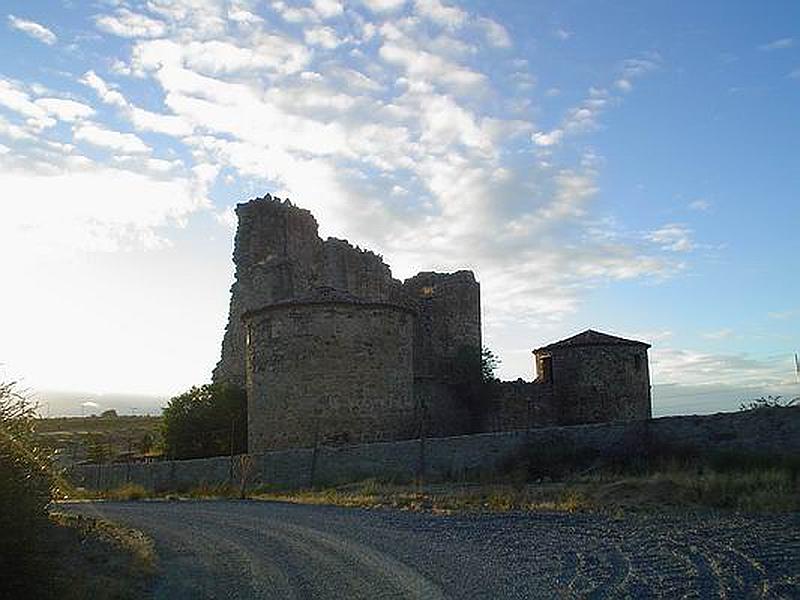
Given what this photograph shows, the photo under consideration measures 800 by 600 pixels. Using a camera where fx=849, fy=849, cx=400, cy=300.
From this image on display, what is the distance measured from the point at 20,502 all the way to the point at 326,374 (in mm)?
18888

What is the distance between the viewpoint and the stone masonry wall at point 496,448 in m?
19.4

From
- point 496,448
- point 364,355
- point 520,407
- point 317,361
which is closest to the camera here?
point 496,448

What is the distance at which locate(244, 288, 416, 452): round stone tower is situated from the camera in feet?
86.8

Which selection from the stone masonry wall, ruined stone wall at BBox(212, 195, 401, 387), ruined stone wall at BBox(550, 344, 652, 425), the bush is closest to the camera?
the bush

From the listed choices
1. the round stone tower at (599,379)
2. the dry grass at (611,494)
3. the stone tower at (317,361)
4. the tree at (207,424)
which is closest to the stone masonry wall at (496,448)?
the dry grass at (611,494)

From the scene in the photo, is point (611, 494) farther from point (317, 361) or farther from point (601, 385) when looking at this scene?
point (601, 385)

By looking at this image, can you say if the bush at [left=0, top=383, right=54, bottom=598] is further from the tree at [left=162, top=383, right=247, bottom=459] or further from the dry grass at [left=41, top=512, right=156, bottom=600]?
the tree at [left=162, top=383, right=247, bottom=459]

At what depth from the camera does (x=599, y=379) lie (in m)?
30.9

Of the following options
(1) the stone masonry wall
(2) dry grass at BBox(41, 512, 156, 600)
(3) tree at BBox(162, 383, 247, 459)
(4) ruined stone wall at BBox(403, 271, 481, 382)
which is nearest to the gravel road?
(2) dry grass at BBox(41, 512, 156, 600)

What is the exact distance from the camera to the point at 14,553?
281 inches

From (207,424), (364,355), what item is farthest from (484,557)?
(207,424)

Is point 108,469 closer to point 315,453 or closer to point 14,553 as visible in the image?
point 315,453

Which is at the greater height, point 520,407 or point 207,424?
point 520,407

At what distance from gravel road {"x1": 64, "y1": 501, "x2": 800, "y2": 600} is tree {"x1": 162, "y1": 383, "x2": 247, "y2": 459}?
1607 centimetres
